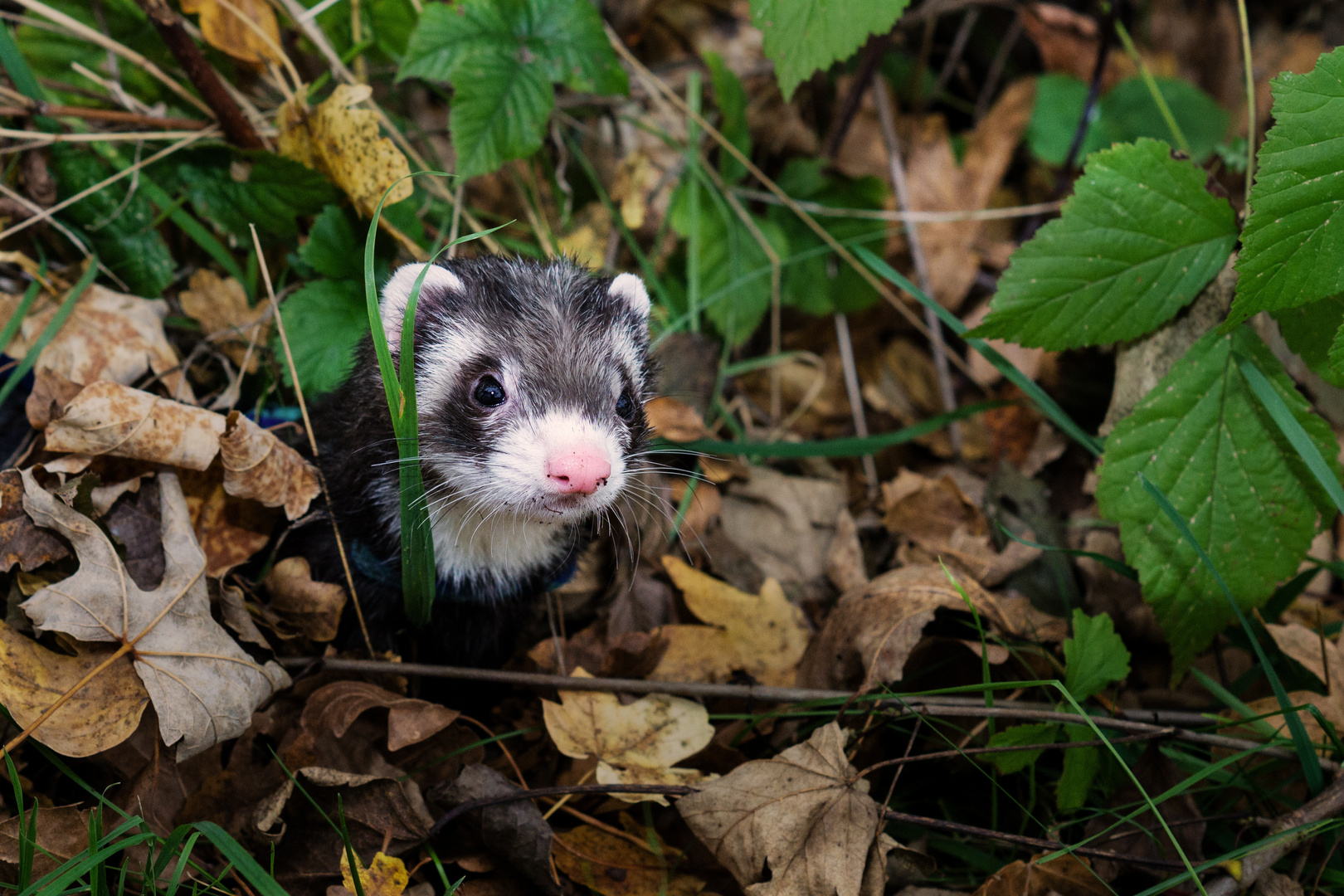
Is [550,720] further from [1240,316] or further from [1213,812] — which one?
[1240,316]

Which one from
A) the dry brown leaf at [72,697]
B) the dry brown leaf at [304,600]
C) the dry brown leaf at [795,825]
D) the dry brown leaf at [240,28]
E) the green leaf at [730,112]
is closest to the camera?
the dry brown leaf at [72,697]

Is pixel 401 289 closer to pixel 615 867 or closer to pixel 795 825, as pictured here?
pixel 615 867

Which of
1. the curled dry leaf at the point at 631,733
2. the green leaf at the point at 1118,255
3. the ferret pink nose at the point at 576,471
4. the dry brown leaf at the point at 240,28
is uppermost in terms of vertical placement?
the dry brown leaf at the point at 240,28

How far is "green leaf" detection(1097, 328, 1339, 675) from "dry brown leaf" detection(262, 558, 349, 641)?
264 cm

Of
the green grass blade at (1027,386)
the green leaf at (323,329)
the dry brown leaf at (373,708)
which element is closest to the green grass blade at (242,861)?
the dry brown leaf at (373,708)

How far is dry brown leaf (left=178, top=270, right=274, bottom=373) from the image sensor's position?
376 centimetres

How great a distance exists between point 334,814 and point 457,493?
1017 mm

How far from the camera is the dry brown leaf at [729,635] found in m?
3.51

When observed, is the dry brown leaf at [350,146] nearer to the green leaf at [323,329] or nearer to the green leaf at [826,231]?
the green leaf at [323,329]

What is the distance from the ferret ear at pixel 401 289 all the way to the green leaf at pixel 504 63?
69 cm

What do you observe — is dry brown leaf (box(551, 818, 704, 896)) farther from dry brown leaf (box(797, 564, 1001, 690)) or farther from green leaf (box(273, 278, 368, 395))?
green leaf (box(273, 278, 368, 395))

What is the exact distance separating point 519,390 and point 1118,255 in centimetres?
209

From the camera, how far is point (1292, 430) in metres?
2.89

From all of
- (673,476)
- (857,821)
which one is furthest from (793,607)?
(857,821)
